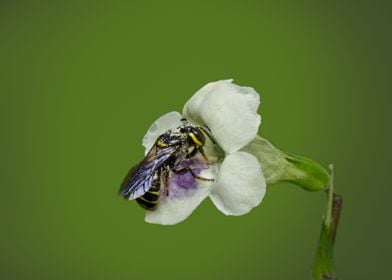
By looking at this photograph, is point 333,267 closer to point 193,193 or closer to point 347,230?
point 193,193

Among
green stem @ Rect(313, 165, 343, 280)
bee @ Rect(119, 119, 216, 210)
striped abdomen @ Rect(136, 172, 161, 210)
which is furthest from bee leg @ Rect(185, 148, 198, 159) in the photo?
green stem @ Rect(313, 165, 343, 280)

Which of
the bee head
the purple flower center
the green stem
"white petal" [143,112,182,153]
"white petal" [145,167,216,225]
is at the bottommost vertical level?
the green stem

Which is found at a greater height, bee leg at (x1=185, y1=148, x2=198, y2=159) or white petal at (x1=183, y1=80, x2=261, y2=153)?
white petal at (x1=183, y1=80, x2=261, y2=153)

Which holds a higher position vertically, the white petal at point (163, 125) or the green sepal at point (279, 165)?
the white petal at point (163, 125)

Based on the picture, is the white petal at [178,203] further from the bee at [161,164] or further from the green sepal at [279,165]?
the green sepal at [279,165]

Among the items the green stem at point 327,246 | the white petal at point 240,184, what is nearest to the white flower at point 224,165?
the white petal at point 240,184

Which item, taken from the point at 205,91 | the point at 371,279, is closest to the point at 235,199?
the point at 205,91

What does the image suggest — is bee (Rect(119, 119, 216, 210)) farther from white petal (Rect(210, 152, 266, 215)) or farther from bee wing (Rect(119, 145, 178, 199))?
white petal (Rect(210, 152, 266, 215))

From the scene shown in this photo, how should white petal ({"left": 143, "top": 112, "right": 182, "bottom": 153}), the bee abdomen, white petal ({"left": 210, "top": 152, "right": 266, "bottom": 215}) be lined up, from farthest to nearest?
white petal ({"left": 143, "top": 112, "right": 182, "bottom": 153}), the bee abdomen, white petal ({"left": 210, "top": 152, "right": 266, "bottom": 215})
